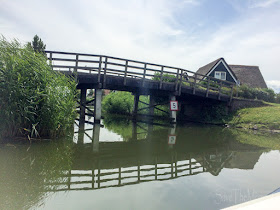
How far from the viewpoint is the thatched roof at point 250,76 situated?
94.5 feet

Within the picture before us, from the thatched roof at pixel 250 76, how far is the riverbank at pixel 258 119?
41.8 feet

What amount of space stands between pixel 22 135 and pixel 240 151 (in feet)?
22.4

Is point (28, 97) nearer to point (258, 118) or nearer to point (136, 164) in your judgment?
point (136, 164)

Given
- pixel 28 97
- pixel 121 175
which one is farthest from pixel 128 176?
pixel 28 97

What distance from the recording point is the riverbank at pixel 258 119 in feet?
45.2

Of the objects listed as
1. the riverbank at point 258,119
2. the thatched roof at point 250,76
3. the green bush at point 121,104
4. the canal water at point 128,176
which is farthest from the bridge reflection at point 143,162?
the thatched roof at point 250,76

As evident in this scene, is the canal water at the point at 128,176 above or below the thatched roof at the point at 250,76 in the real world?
below

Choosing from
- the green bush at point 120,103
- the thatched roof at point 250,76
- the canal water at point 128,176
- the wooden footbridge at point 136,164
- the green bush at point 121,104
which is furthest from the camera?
the thatched roof at point 250,76

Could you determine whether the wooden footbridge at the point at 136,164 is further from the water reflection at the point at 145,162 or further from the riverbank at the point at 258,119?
the riverbank at the point at 258,119

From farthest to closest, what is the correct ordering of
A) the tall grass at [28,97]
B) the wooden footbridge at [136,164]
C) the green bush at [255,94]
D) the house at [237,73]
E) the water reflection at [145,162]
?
the house at [237,73], the green bush at [255,94], the tall grass at [28,97], the water reflection at [145,162], the wooden footbridge at [136,164]

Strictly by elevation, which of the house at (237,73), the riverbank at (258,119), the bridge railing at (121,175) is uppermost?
the house at (237,73)

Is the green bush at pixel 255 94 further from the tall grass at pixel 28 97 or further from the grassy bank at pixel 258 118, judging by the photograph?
the tall grass at pixel 28 97

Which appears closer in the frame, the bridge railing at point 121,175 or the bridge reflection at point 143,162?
the bridge railing at point 121,175

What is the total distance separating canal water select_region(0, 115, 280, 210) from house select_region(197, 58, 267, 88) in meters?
22.0
